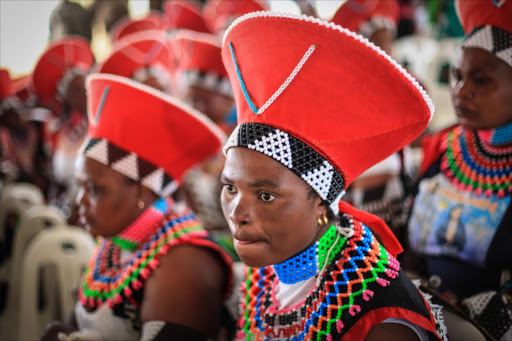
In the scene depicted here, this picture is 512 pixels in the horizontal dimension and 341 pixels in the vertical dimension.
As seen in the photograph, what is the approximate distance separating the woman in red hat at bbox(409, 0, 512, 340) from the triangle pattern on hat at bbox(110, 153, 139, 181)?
1.16 meters

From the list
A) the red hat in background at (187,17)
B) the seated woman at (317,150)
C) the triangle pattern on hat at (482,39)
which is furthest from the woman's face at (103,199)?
the red hat in background at (187,17)

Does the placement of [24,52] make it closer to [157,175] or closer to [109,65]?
[109,65]

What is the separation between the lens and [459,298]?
1573 millimetres

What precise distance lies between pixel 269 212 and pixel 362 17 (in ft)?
5.34

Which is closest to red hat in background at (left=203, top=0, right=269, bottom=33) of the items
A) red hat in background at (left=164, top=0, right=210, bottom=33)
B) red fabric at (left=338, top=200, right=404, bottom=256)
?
red hat in background at (left=164, top=0, right=210, bottom=33)

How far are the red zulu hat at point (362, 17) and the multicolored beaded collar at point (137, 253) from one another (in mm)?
1316

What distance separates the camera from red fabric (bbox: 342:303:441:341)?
0.93 m

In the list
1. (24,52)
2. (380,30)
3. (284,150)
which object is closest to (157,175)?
(284,150)

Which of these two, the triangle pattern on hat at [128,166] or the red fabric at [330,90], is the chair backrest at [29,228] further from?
the red fabric at [330,90]

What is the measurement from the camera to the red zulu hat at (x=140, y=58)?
236 cm

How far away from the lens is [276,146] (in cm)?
95

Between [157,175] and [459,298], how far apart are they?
3.99 feet

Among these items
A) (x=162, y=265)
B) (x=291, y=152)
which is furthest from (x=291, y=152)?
(x=162, y=265)

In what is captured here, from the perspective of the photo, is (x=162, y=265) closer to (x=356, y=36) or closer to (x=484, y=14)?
(x=356, y=36)
